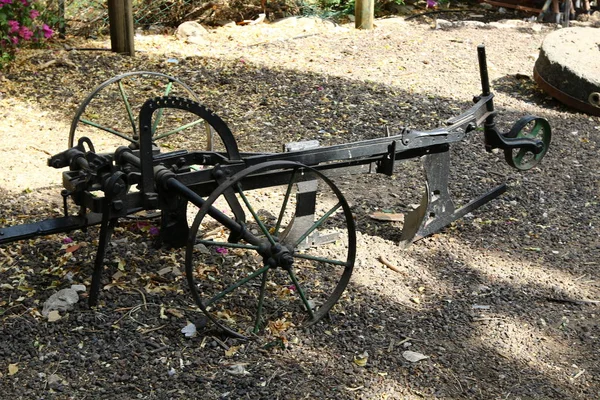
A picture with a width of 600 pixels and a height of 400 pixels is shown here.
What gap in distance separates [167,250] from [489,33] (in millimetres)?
5679

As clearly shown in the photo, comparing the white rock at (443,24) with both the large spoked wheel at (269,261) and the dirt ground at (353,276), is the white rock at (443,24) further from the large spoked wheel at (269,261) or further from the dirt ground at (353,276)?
the large spoked wheel at (269,261)

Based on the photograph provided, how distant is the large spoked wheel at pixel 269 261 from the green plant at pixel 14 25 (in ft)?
10.1

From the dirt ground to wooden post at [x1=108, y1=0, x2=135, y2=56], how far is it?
0.13m

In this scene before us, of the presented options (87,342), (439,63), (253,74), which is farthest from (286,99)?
(87,342)

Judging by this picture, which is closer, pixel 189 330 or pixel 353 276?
pixel 189 330

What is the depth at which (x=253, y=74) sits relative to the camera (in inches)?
259

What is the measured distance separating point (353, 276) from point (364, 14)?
16.3 ft

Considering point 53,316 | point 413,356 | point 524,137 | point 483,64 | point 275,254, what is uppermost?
point 483,64

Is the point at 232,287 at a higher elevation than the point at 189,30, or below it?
below

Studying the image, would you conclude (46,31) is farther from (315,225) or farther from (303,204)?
(315,225)

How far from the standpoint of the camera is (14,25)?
6238 millimetres

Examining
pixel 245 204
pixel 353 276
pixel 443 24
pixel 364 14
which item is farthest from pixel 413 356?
pixel 443 24

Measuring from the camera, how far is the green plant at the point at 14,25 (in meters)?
6.20

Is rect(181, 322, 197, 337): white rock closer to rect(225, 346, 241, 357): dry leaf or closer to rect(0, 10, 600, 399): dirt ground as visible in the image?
rect(0, 10, 600, 399): dirt ground
